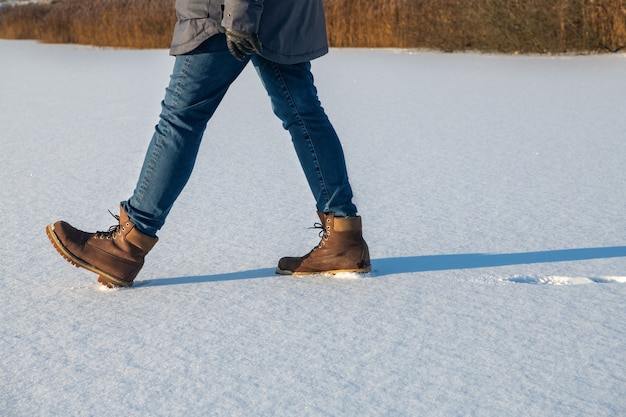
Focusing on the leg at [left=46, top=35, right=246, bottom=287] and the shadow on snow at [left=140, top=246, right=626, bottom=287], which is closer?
the leg at [left=46, top=35, right=246, bottom=287]

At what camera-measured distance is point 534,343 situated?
1908 mm

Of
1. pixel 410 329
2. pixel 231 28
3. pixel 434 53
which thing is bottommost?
pixel 434 53

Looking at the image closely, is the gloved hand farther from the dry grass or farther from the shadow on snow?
the dry grass

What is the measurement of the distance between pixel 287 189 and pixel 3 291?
4.41ft

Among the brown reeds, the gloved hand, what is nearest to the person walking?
the gloved hand

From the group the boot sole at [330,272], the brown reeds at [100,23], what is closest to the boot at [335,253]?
the boot sole at [330,272]

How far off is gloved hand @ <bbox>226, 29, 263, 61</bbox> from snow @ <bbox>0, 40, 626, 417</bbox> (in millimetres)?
540

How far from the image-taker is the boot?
234cm

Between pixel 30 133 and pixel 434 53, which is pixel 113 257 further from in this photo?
pixel 434 53

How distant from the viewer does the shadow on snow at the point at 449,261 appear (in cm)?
238

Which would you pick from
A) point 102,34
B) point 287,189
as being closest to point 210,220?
point 287,189

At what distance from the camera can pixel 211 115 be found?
218 cm

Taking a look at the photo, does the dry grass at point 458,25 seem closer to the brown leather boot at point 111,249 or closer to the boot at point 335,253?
the boot at point 335,253

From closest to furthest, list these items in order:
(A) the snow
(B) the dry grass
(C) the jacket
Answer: (A) the snow < (C) the jacket < (B) the dry grass
